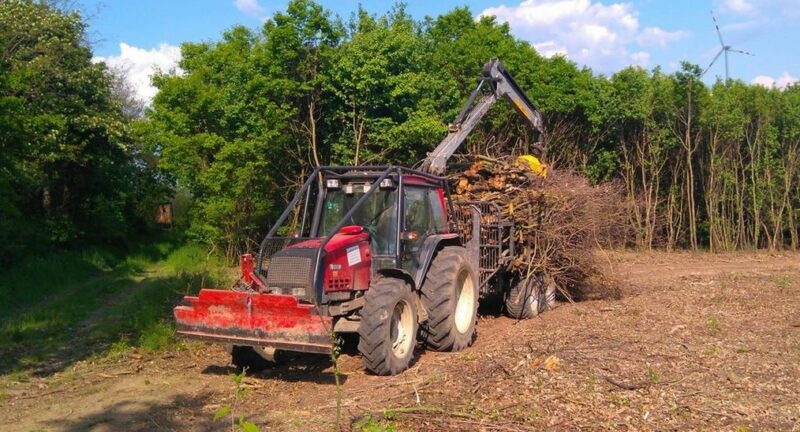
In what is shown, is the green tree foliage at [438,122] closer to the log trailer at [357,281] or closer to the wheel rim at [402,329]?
the log trailer at [357,281]

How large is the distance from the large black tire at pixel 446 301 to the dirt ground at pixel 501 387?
210mm

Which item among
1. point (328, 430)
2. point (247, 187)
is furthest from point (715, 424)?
point (247, 187)

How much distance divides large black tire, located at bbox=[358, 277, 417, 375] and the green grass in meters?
3.24

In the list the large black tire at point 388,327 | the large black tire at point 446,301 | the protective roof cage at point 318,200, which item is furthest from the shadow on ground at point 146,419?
the large black tire at point 446,301

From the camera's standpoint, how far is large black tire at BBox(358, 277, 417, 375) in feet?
24.0

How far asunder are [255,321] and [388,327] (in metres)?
1.33

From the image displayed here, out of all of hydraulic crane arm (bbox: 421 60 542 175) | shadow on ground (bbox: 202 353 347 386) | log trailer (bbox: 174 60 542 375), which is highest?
hydraulic crane arm (bbox: 421 60 542 175)

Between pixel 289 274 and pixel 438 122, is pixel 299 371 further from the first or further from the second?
pixel 438 122

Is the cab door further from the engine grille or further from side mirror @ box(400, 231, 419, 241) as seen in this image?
the engine grille

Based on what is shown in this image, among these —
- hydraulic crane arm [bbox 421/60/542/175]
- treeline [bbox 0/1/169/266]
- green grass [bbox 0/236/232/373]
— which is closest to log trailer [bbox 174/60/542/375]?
hydraulic crane arm [bbox 421/60/542/175]

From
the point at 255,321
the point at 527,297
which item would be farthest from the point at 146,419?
the point at 527,297

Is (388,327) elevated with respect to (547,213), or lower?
lower

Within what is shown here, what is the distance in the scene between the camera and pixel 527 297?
11758mm

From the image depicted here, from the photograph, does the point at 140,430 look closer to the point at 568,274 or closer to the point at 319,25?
the point at 568,274
